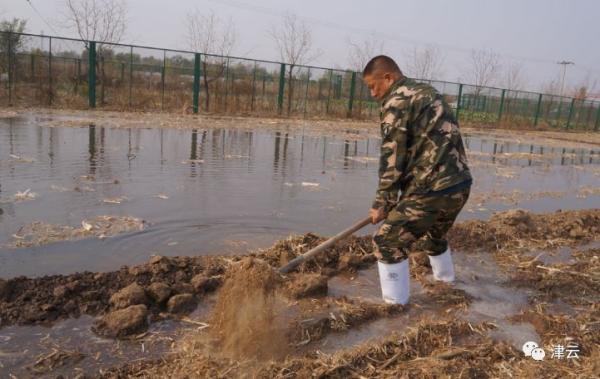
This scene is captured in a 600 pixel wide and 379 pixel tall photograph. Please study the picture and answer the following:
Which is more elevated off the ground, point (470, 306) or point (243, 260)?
point (243, 260)

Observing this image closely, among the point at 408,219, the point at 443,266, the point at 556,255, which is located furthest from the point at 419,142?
the point at 556,255

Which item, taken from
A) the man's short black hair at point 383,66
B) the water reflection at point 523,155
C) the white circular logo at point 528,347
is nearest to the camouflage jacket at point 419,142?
the man's short black hair at point 383,66

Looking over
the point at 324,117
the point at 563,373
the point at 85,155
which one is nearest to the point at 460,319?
→ the point at 563,373

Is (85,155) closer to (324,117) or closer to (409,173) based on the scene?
(409,173)

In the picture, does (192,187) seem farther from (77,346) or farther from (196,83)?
(196,83)

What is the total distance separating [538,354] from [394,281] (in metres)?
1.06

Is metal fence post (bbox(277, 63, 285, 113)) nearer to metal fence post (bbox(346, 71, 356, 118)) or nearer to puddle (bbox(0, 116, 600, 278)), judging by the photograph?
metal fence post (bbox(346, 71, 356, 118))

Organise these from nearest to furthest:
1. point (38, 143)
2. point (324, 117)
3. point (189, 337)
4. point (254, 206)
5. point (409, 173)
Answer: point (189, 337)
point (409, 173)
point (254, 206)
point (38, 143)
point (324, 117)

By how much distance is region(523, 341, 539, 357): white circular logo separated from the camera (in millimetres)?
3410

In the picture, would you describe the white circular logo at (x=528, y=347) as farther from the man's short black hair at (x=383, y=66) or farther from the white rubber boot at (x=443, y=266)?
the man's short black hair at (x=383, y=66)

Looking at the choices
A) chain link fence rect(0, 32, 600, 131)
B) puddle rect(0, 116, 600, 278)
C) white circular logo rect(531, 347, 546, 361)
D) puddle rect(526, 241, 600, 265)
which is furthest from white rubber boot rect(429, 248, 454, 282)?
chain link fence rect(0, 32, 600, 131)

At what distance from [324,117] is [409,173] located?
21.3 metres

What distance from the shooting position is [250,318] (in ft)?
11.1

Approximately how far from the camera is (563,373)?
3.11m
